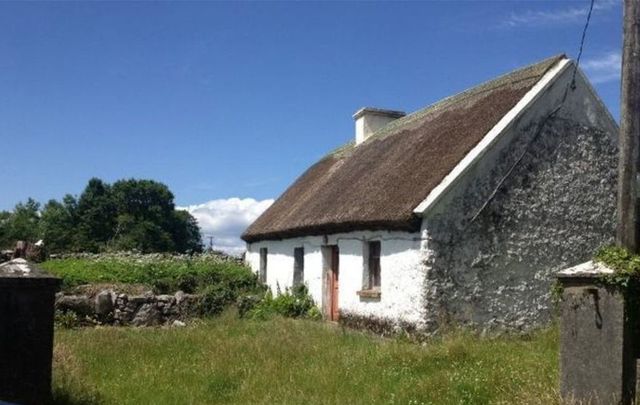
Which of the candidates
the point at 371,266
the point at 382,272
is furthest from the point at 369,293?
the point at 371,266

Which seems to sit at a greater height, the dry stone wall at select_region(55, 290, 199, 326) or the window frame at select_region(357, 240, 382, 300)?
the window frame at select_region(357, 240, 382, 300)

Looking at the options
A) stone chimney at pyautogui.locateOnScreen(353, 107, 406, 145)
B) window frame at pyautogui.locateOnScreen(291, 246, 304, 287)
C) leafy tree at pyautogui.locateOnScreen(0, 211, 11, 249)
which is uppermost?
stone chimney at pyautogui.locateOnScreen(353, 107, 406, 145)

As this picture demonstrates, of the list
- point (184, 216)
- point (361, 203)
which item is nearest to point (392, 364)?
point (361, 203)

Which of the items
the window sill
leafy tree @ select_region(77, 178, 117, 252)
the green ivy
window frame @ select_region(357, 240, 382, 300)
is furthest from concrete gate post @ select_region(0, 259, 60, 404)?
leafy tree @ select_region(77, 178, 117, 252)

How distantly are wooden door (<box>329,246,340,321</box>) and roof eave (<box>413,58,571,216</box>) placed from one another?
15.2ft

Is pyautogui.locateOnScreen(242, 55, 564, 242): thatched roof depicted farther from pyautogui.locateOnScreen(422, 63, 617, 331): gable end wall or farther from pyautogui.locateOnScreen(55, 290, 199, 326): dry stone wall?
pyautogui.locateOnScreen(55, 290, 199, 326): dry stone wall

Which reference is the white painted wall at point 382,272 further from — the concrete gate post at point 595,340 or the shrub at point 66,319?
the shrub at point 66,319

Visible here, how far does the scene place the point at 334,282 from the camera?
1609cm

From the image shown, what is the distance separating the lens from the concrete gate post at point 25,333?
589 cm

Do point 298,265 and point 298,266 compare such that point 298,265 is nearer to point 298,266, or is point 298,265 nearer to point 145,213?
point 298,266

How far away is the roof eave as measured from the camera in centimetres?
1187

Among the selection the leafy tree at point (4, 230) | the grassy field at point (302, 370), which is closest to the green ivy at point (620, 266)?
the grassy field at point (302, 370)

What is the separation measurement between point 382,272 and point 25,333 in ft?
27.1

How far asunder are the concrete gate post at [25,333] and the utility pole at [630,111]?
19.2ft
